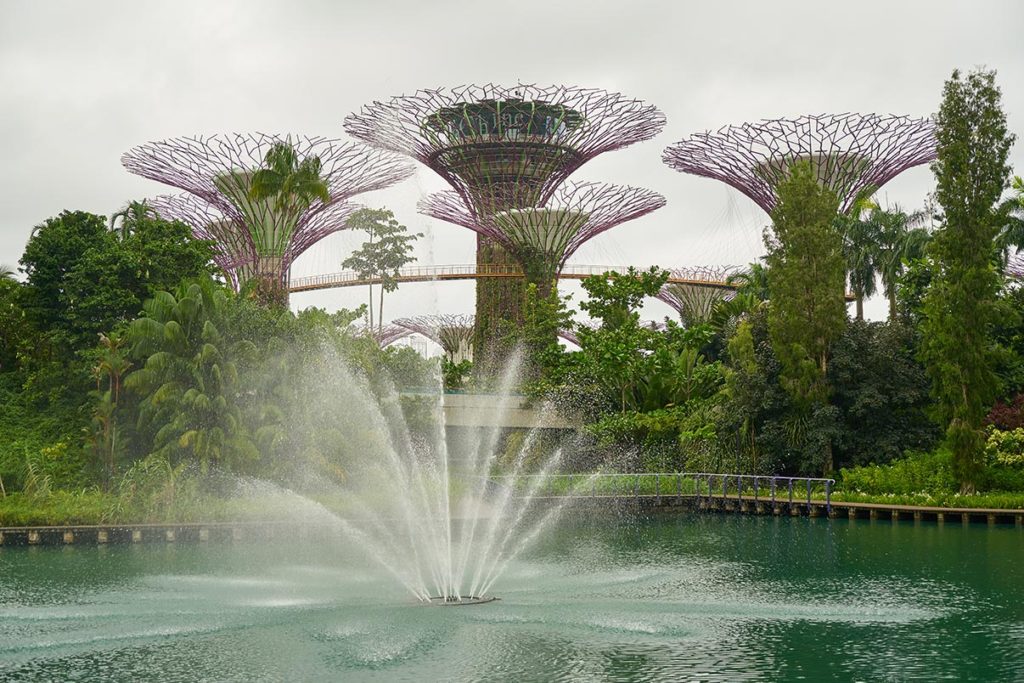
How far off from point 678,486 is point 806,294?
7.24 meters

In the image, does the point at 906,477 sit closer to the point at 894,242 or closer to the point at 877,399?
the point at 877,399

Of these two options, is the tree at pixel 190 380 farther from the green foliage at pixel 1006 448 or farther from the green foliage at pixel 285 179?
the green foliage at pixel 1006 448

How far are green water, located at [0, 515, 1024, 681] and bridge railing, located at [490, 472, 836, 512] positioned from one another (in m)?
7.58

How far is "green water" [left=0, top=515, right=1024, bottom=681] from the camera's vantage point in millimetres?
12859

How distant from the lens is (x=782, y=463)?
34.0 m

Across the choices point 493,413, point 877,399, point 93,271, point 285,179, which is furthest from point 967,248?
point 93,271

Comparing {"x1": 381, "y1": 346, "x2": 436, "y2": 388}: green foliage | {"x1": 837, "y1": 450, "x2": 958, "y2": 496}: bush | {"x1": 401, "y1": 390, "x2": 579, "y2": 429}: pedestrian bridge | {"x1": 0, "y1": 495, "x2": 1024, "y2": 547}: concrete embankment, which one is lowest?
{"x1": 0, "y1": 495, "x2": 1024, "y2": 547}: concrete embankment

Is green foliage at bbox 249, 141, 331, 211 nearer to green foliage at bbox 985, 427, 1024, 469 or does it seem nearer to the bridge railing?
the bridge railing

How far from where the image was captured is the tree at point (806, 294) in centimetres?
3297

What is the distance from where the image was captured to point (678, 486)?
32.5m

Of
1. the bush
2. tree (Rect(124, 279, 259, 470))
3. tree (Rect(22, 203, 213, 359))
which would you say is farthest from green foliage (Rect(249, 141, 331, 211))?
the bush

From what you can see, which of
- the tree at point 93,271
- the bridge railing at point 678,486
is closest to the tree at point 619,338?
the bridge railing at point 678,486

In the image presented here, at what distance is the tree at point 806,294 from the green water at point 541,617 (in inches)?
379

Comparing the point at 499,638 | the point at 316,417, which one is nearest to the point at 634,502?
Result: the point at 316,417
